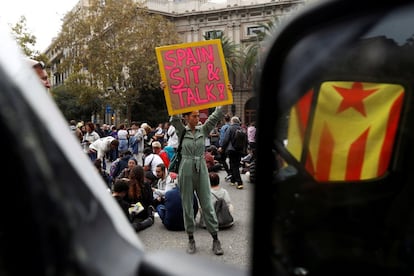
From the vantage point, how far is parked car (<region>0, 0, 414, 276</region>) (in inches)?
26.2

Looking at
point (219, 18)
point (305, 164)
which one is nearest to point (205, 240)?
point (305, 164)

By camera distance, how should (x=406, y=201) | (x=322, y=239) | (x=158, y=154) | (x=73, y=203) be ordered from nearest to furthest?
(x=73, y=203) < (x=322, y=239) < (x=406, y=201) < (x=158, y=154)

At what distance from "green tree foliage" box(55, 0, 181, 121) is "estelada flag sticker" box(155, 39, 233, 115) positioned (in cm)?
2616

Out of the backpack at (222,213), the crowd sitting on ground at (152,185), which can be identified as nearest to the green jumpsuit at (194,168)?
the crowd sitting on ground at (152,185)

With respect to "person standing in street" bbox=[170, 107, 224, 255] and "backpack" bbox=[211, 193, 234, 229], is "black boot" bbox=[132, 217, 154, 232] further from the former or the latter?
"person standing in street" bbox=[170, 107, 224, 255]

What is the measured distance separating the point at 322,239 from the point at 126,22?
3057cm

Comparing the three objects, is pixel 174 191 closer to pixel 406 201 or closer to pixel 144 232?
pixel 144 232

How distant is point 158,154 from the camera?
888cm

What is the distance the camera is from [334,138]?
84 cm

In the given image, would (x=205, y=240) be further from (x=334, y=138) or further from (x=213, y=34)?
(x=213, y=34)

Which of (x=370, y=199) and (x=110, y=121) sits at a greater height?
(x=370, y=199)

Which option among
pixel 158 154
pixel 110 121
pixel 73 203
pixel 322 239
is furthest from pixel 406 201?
pixel 110 121

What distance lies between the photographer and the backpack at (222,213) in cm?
600

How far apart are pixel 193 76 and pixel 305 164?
12.9 ft
